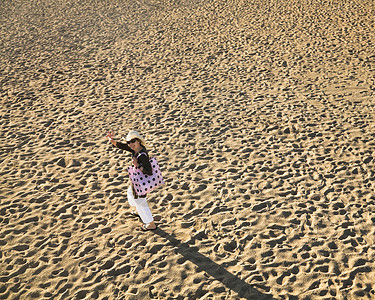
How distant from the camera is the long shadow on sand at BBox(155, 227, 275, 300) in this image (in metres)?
5.22

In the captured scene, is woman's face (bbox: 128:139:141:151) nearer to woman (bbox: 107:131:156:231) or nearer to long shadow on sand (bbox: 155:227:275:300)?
woman (bbox: 107:131:156:231)

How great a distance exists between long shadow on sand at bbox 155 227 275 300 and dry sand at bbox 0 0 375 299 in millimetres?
19

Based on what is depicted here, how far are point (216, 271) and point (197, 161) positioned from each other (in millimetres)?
3028

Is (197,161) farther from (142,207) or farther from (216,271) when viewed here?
(216,271)

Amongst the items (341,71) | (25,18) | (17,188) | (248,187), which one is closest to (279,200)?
(248,187)

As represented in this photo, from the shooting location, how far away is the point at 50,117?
393 inches

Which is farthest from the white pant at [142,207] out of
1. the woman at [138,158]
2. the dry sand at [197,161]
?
the dry sand at [197,161]

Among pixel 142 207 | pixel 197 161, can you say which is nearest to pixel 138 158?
pixel 142 207

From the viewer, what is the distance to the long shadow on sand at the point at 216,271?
522cm

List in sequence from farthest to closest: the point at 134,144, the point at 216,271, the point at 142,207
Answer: the point at 142,207
the point at 216,271
the point at 134,144

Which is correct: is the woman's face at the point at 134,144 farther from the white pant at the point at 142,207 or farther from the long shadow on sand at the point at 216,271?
the long shadow on sand at the point at 216,271

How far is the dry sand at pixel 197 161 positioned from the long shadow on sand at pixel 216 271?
0.06ft

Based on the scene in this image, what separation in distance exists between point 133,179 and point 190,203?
165 cm

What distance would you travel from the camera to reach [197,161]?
8.09m
